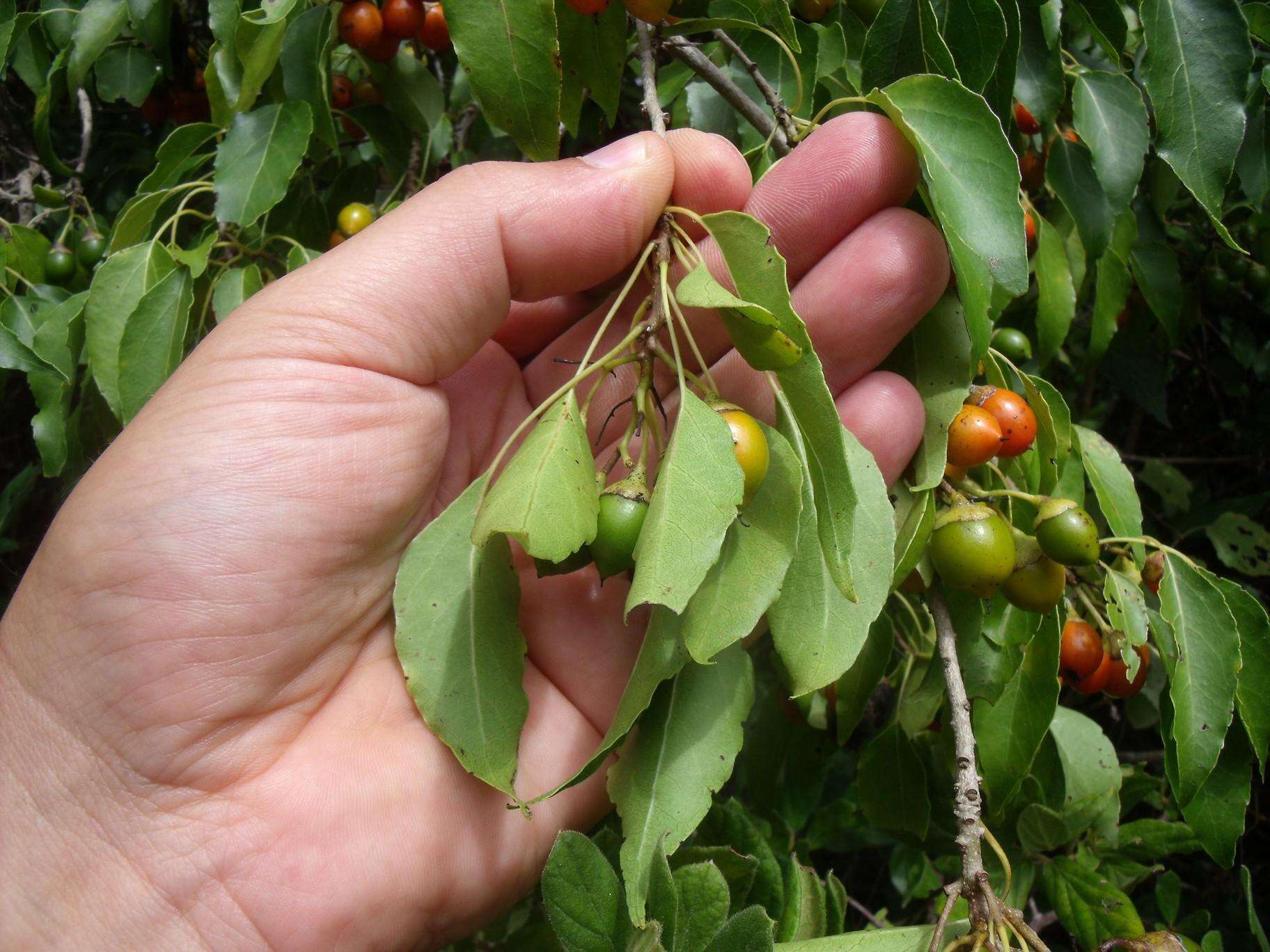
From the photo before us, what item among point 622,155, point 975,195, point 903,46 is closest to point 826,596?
point 975,195

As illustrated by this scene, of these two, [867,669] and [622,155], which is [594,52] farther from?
[867,669]

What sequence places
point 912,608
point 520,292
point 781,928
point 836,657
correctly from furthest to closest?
point 912,608, point 520,292, point 781,928, point 836,657

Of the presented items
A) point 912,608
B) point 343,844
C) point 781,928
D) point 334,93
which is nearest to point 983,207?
point 912,608

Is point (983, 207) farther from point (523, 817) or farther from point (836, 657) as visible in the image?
point (523, 817)

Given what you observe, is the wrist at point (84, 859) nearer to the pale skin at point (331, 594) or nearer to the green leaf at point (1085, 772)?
the pale skin at point (331, 594)

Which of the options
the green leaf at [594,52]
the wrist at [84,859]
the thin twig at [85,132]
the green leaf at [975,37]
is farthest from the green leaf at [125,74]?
the green leaf at [975,37]

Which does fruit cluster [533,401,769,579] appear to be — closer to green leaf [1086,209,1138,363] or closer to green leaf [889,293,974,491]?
green leaf [889,293,974,491]
